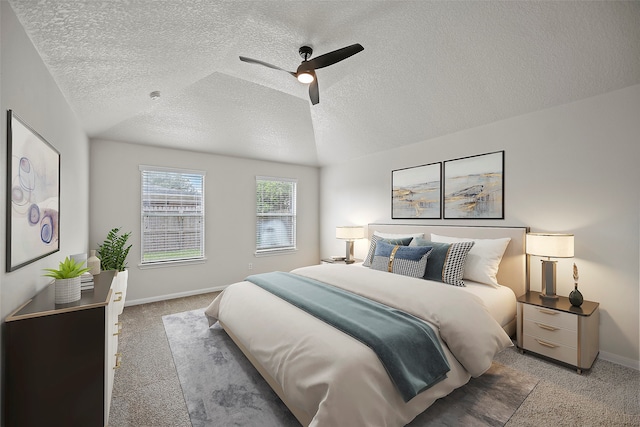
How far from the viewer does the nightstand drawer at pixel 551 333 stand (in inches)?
94.2

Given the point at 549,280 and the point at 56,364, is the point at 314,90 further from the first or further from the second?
the point at 549,280

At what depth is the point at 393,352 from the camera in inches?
64.3

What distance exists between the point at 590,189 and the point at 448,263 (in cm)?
148

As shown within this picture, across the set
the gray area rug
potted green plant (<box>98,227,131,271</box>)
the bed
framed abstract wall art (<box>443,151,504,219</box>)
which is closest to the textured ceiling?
framed abstract wall art (<box>443,151,504,219</box>)

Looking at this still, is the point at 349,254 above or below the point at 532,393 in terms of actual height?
above

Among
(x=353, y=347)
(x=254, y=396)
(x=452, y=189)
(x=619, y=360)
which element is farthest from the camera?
(x=452, y=189)

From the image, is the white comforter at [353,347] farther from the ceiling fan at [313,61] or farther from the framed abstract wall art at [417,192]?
the ceiling fan at [313,61]

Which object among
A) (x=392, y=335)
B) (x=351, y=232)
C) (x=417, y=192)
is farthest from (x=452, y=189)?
(x=392, y=335)

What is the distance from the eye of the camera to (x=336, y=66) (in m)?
3.04

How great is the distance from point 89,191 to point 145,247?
41.7 inches

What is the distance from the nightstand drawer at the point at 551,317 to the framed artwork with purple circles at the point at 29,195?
12.7 ft

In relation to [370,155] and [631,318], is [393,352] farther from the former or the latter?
[370,155]

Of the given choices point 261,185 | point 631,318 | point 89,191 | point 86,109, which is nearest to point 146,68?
point 86,109

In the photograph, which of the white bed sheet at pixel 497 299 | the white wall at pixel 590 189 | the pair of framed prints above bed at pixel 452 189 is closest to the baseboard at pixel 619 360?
→ the white wall at pixel 590 189
